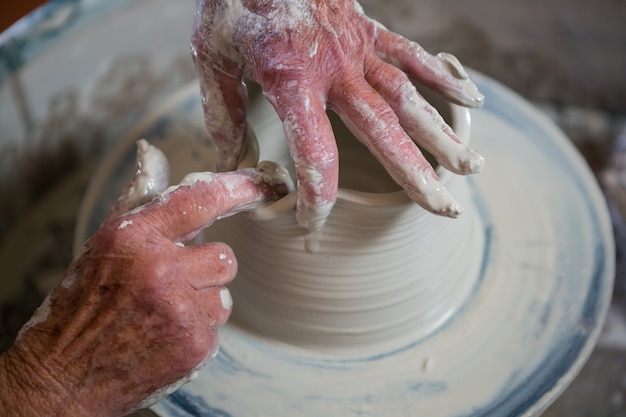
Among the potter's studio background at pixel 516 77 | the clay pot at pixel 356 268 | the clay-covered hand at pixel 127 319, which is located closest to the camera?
the clay-covered hand at pixel 127 319

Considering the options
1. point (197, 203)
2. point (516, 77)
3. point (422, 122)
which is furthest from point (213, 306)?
point (516, 77)

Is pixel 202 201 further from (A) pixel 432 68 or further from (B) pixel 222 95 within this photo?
(A) pixel 432 68

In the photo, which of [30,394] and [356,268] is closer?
[30,394]

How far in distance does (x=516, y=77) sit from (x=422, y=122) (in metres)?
1.07

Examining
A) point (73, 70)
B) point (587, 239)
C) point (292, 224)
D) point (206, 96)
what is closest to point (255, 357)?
point (292, 224)

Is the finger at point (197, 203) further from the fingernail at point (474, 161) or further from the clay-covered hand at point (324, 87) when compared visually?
the fingernail at point (474, 161)

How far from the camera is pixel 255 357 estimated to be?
3.60 feet

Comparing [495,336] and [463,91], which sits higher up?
[463,91]

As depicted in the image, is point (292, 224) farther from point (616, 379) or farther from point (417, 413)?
point (616, 379)

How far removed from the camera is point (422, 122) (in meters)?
0.94

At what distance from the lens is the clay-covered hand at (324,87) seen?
0.90 metres

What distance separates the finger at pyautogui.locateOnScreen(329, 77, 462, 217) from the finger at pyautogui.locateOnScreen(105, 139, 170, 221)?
1.04 ft

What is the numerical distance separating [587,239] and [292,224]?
58 cm

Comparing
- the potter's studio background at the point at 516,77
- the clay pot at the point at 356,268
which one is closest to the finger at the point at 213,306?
the clay pot at the point at 356,268
